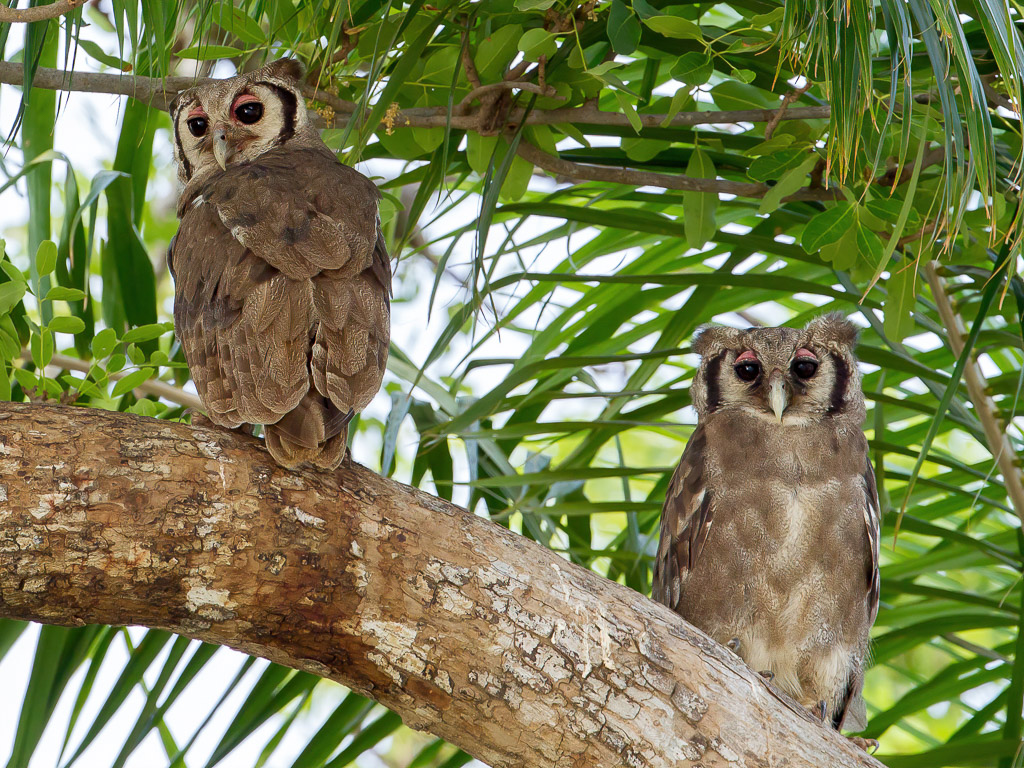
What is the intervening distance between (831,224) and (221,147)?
65.5 inches

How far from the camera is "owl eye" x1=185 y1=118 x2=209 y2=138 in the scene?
10.3 feet

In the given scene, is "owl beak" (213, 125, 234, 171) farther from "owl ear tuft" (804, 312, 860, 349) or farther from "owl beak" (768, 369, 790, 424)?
"owl ear tuft" (804, 312, 860, 349)

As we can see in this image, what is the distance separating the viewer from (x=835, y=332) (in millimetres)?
3242

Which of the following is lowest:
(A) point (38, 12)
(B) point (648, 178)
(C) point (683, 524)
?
(A) point (38, 12)

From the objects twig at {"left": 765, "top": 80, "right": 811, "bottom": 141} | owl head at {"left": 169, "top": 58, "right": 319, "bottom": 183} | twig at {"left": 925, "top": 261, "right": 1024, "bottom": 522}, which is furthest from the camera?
owl head at {"left": 169, "top": 58, "right": 319, "bottom": 183}

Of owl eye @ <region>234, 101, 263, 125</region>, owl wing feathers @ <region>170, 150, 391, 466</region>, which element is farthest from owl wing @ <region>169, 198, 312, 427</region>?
owl eye @ <region>234, 101, 263, 125</region>

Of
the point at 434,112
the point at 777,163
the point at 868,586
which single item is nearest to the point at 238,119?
the point at 434,112

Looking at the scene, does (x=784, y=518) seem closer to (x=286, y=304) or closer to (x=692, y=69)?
(x=692, y=69)

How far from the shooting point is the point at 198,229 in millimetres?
2518

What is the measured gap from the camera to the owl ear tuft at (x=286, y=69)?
10.7 feet

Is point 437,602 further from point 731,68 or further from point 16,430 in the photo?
point 731,68

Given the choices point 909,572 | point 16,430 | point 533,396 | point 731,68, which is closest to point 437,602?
point 16,430

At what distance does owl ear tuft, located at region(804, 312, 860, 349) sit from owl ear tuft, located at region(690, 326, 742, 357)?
22 cm

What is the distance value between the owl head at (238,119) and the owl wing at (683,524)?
1.50 meters
